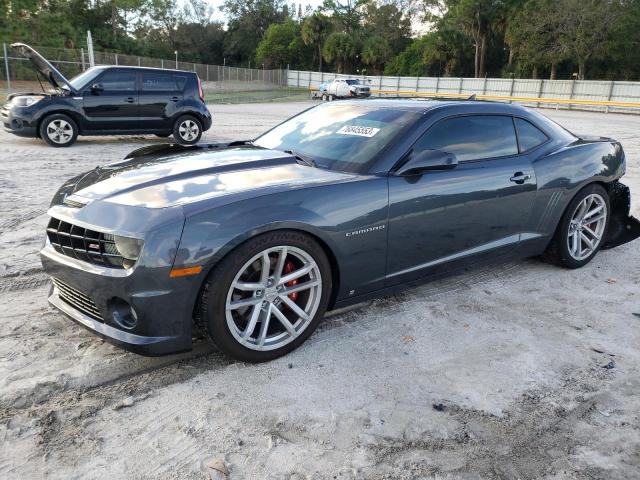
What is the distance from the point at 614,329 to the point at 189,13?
83.3 m

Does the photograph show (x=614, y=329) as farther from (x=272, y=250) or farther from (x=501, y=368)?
(x=272, y=250)

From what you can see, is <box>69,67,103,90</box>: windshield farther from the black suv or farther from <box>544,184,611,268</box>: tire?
<box>544,184,611,268</box>: tire

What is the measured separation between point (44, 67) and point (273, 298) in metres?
9.24

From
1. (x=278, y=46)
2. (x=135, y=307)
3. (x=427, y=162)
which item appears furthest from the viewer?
(x=278, y=46)

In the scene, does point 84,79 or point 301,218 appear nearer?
point 301,218

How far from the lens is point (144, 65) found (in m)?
27.9

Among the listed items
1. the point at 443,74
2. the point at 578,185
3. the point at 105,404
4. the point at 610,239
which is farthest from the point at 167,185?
the point at 443,74

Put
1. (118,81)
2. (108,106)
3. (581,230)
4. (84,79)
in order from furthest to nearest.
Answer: (118,81) → (108,106) → (84,79) → (581,230)

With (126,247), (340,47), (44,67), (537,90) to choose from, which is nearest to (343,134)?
(126,247)

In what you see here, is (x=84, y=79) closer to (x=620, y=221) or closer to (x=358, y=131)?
(x=358, y=131)

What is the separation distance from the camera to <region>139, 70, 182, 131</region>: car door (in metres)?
11.4

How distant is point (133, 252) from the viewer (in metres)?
2.63

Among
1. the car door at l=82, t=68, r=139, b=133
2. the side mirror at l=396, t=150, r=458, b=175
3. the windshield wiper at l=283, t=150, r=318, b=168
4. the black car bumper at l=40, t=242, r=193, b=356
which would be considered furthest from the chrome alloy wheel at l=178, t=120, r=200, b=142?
the black car bumper at l=40, t=242, r=193, b=356

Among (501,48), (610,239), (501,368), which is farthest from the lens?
(501,48)
